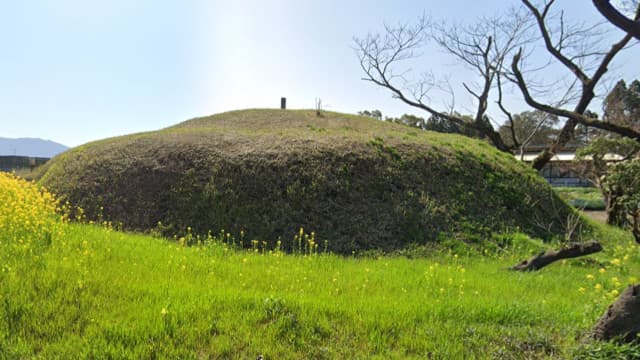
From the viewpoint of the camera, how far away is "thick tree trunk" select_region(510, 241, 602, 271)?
5.10 m

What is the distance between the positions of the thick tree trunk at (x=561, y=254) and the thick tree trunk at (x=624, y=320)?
272cm

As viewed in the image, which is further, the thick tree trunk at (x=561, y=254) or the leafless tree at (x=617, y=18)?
the leafless tree at (x=617, y=18)

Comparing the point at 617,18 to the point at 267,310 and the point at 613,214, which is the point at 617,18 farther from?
the point at 613,214

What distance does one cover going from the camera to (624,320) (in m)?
2.62

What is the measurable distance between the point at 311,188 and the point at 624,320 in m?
5.84

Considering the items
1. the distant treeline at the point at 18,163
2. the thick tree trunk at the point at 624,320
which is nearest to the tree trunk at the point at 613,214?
the thick tree trunk at the point at 624,320

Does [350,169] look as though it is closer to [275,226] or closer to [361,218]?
[361,218]

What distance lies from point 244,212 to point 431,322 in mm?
4835

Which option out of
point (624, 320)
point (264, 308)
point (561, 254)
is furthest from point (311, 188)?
point (624, 320)

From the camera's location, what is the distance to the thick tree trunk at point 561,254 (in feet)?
16.7

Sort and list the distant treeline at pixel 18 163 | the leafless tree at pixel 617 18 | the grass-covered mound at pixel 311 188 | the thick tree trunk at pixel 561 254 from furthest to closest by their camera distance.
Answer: the distant treeline at pixel 18 163
the grass-covered mound at pixel 311 188
the leafless tree at pixel 617 18
the thick tree trunk at pixel 561 254

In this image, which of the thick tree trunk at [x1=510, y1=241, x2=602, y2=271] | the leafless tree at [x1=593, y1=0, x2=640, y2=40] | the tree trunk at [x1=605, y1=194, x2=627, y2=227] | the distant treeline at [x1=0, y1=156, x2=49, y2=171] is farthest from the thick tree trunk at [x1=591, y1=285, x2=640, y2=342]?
the distant treeline at [x1=0, y1=156, x2=49, y2=171]

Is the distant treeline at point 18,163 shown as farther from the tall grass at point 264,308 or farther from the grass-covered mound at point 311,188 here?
the tall grass at point 264,308

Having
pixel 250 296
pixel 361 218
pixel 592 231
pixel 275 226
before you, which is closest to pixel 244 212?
pixel 275 226
